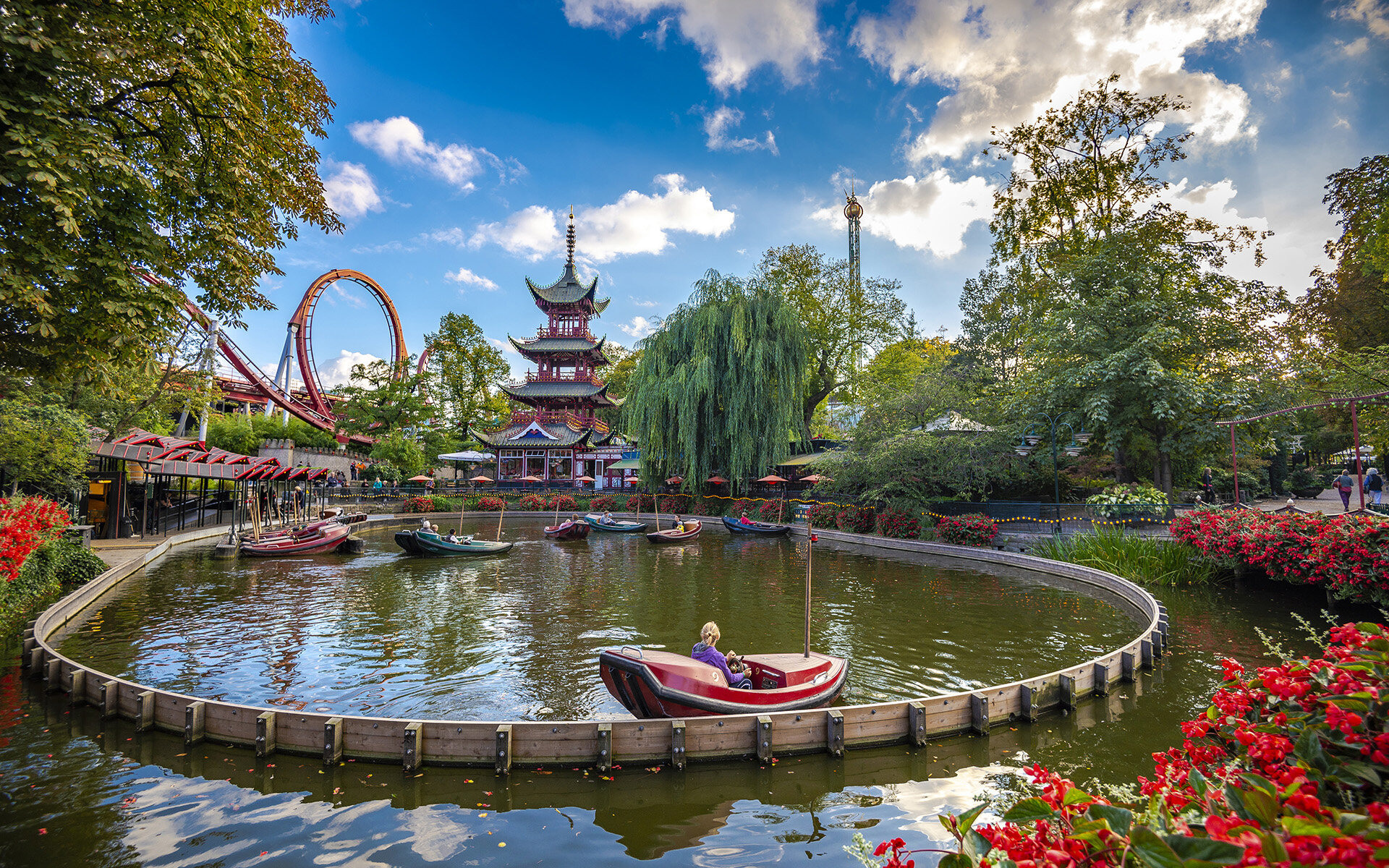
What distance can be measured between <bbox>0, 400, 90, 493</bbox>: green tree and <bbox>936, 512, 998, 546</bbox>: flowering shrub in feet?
80.3

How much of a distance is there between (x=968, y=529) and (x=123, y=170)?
63.8 ft

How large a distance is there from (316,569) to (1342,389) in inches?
1175

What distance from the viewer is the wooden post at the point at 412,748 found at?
5.67 metres

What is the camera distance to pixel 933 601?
12.7 metres

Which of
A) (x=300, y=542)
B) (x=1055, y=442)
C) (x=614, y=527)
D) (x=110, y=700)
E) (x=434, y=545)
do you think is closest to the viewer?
(x=110, y=700)

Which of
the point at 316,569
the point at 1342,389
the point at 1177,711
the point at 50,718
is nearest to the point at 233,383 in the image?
the point at 316,569

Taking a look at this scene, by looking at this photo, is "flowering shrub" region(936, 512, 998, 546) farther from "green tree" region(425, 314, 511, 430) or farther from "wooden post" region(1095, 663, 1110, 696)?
"green tree" region(425, 314, 511, 430)

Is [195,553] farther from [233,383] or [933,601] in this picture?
[233,383]

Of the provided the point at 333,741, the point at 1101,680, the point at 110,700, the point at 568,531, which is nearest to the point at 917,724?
the point at 1101,680

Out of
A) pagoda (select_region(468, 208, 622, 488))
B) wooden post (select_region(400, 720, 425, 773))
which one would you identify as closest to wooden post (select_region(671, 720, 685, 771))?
wooden post (select_region(400, 720, 425, 773))

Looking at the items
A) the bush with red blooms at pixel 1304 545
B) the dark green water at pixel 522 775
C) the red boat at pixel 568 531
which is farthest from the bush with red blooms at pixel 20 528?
the bush with red blooms at pixel 1304 545

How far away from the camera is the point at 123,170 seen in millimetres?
5902

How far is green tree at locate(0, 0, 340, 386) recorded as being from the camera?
538cm

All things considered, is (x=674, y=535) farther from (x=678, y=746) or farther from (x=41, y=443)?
(x=41, y=443)
